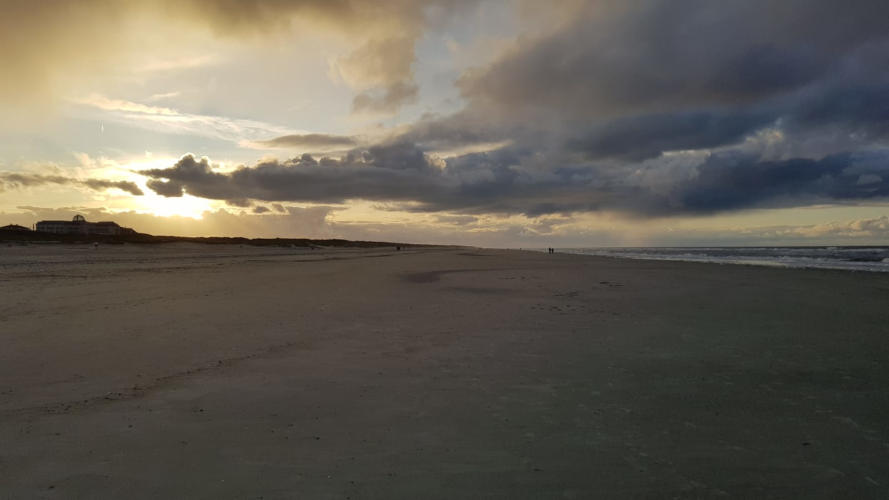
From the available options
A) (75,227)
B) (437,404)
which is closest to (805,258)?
(437,404)

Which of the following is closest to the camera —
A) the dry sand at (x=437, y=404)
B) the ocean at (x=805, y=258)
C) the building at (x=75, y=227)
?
the dry sand at (x=437, y=404)

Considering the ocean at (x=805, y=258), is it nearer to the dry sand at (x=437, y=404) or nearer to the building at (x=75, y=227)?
the dry sand at (x=437, y=404)

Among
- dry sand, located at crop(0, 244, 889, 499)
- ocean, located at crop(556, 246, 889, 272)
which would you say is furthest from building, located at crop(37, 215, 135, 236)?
dry sand, located at crop(0, 244, 889, 499)

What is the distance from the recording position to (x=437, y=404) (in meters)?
6.22

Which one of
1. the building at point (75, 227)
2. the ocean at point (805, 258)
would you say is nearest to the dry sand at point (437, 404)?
the ocean at point (805, 258)

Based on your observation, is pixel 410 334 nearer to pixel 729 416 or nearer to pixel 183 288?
pixel 729 416

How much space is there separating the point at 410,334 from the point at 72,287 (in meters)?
14.8

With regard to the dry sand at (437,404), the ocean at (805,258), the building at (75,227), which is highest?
the building at (75,227)

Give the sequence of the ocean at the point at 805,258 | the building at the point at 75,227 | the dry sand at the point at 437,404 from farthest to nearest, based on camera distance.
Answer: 1. the building at the point at 75,227
2. the ocean at the point at 805,258
3. the dry sand at the point at 437,404

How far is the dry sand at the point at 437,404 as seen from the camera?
4266 millimetres

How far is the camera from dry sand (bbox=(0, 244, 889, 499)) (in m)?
4.27

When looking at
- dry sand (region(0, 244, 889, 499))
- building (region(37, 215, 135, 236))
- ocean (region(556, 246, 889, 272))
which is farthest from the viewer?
building (region(37, 215, 135, 236))

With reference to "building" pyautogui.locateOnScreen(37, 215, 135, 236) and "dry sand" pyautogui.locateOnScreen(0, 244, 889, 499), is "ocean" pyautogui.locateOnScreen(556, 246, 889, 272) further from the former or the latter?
"building" pyautogui.locateOnScreen(37, 215, 135, 236)

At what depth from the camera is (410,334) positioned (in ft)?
35.0
